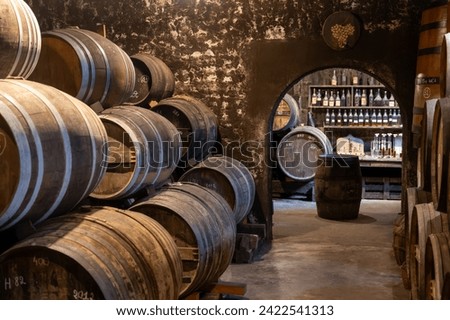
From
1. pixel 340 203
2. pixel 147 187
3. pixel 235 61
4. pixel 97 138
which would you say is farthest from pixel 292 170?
pixel 97 138

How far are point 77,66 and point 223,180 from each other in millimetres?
2309

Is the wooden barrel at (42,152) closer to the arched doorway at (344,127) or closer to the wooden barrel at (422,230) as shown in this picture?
the wooden barrel at (422,230)

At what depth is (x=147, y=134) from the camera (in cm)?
477

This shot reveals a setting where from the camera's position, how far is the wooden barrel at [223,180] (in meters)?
6.57

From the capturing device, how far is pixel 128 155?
15.1 feet

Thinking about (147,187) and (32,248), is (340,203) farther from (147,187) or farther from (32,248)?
(32,248)

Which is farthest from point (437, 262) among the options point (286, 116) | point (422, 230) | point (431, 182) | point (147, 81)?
point (286, 116)

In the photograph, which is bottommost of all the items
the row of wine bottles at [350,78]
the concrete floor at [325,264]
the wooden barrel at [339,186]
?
the concrete floor at [325,264]

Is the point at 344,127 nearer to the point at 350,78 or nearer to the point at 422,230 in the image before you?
the point at 350,78

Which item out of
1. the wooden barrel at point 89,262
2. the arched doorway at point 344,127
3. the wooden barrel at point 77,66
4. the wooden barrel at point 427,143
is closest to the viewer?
the wooden barrel at point 89,262

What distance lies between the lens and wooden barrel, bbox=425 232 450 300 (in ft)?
9.24

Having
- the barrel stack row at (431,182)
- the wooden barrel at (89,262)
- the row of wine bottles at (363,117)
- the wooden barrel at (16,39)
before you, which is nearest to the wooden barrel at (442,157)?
the barrel stack row at (431,182)

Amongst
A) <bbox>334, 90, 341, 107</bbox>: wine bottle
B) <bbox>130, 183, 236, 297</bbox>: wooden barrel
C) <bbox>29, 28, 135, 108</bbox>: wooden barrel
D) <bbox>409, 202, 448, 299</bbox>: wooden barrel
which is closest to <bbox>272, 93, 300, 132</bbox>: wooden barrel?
<bbox>334, 90, 341, 107</bbox>: wine bottle

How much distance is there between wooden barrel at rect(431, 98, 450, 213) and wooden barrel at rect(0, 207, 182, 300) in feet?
4.90
